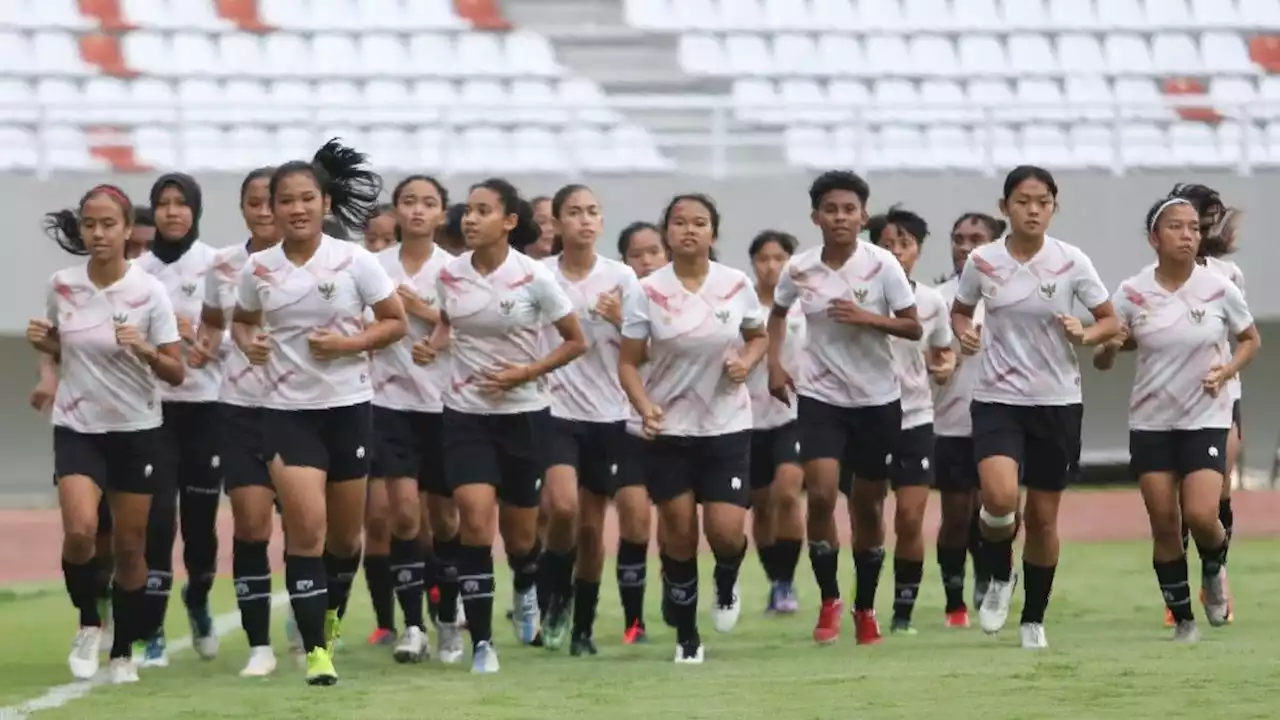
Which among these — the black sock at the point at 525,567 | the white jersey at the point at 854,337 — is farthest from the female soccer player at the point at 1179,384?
the black sock at the point at 525,567

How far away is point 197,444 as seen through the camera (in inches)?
461

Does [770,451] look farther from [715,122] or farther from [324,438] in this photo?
[715,122]

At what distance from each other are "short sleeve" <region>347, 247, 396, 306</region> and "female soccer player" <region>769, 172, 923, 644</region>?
258cm

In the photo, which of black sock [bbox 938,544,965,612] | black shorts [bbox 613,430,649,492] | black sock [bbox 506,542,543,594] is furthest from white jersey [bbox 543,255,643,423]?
black sock [bbox 938,544,965,612]

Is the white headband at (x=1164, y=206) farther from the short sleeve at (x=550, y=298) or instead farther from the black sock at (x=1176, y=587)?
the short sleeve at (x=550, y=298)

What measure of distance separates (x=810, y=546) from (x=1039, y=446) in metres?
1.49

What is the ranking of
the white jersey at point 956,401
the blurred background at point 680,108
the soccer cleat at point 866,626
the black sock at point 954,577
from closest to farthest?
the soccer cleat at point 866,626, the black sock at point 954,577, the white jersey at point 956,401, the blurred background at point 680,108

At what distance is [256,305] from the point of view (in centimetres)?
1036

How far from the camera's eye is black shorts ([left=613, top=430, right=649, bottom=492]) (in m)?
12.2

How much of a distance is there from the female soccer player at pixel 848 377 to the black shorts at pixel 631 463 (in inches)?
28.2

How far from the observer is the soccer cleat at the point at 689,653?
11.2 metres

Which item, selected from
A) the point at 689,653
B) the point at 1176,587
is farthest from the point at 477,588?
the point at 1176,587

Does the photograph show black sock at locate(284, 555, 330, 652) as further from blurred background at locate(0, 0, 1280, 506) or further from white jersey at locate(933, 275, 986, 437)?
blurred background at locate(0, 0, 1280, 506)

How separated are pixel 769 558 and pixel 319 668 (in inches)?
186
